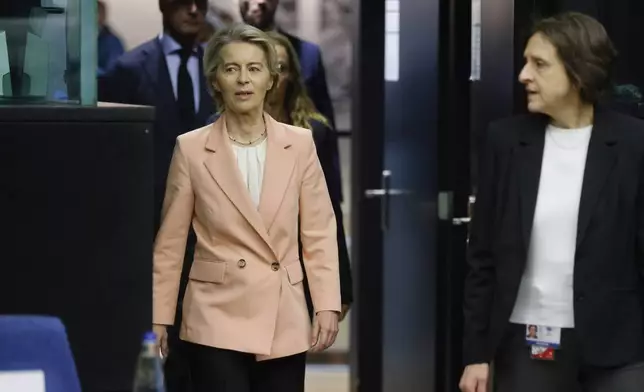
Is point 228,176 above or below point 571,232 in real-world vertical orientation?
above

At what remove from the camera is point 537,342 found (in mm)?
2854

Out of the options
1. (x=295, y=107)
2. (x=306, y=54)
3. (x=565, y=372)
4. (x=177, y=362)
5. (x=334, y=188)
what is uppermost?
(x=306, y=54)

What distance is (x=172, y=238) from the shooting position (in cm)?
299

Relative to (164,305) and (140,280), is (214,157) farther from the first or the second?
(140,280)

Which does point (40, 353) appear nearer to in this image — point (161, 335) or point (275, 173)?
point (161, 335)

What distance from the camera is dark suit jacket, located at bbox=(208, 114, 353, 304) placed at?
3.66 meters

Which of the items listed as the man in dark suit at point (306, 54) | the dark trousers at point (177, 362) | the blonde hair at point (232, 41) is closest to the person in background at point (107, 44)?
the man in dark suit at point (306, 54)

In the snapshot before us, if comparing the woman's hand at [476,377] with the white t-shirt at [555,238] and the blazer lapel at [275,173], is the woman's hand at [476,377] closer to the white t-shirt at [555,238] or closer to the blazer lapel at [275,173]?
the white t-shirt at [555,238]

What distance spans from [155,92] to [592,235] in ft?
5.89

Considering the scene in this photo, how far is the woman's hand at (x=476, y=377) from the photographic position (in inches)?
119

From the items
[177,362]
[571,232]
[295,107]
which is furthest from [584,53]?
[177,362]

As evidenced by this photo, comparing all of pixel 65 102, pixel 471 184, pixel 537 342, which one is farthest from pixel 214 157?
pixel 471 184

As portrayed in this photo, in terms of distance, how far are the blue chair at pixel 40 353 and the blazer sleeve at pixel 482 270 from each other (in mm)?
1108

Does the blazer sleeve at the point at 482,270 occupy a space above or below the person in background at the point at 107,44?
below
